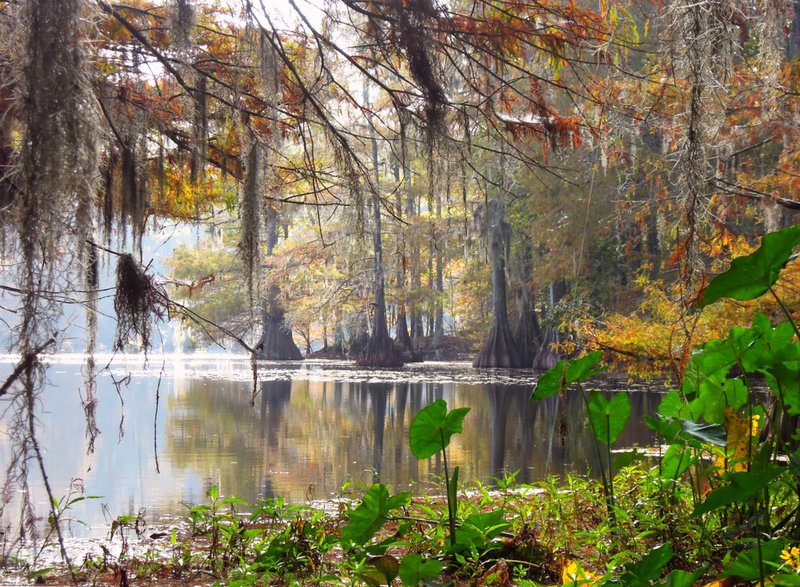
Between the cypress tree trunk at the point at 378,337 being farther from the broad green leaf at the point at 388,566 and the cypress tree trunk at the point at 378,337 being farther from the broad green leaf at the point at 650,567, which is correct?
the broad green leaf at the point at 650,567

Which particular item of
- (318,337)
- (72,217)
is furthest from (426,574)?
(318,337)

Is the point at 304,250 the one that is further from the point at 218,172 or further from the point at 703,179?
the point at 703,179

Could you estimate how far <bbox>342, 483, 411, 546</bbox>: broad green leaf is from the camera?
2.05 m

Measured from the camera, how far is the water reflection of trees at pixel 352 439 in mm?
5266

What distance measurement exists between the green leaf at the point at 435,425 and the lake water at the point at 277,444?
1.07 ft

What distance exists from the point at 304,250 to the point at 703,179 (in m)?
23.9

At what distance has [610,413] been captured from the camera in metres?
2.45

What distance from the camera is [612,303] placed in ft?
54.9

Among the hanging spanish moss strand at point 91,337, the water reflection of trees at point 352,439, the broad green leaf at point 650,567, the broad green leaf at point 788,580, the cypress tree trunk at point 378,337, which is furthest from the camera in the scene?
the cypress tree trunk at point 378,337

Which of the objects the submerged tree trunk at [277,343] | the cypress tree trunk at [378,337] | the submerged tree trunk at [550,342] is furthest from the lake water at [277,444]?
the submerged tree trunk at [277,343]

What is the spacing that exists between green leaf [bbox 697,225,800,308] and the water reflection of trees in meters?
0.65

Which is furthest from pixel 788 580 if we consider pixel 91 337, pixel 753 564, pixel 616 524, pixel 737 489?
pixel 91 337

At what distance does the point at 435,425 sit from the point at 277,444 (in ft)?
16.5

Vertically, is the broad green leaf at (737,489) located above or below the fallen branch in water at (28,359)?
below
